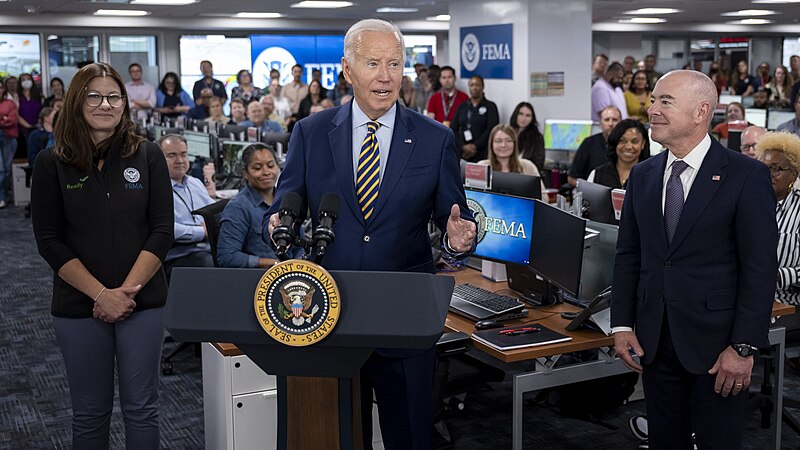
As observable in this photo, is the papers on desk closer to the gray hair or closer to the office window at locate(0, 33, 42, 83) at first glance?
the gray hair

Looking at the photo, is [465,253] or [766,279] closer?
[465,253]

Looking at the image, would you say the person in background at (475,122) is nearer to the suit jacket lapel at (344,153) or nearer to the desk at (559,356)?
the desk at (559,356)

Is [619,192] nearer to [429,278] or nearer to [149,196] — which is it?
[149,196]

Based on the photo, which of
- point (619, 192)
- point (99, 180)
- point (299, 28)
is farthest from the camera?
point (299, 28)

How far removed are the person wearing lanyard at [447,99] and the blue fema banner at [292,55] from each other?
6105 millimetres

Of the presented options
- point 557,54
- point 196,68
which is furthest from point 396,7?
point 196,68

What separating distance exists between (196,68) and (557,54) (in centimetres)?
815

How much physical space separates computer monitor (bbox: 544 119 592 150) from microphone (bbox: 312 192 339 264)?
7446 millimetres

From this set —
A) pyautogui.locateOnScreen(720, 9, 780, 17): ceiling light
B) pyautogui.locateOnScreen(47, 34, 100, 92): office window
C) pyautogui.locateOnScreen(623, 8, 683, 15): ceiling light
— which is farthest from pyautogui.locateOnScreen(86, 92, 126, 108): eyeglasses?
pyautogui.locateOnScreen(720, 9, 780, 17): ceiling light

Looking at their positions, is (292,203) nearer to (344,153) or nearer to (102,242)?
Result: (344,153)

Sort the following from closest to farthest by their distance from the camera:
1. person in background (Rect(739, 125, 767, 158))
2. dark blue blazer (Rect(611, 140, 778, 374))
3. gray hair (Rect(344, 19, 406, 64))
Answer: gray hair (Rect(344, 19, 406, 64))
dark blue blazer (Rect(611, 140, 778, 374))
person in background (Rect(739, 125, 767, 158))

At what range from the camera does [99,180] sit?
270cm

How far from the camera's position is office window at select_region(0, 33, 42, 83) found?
599 inches

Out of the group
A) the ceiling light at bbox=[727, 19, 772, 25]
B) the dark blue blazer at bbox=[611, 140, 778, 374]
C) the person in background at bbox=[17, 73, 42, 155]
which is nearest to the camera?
the dark blue blazer at bbox=[611, 140, 778, 374]
